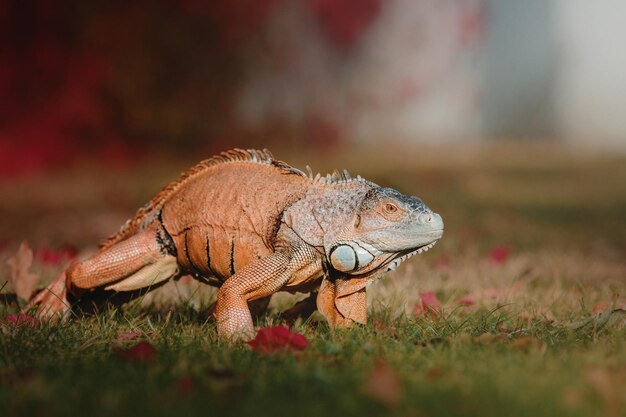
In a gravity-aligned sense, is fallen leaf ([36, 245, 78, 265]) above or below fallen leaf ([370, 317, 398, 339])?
below

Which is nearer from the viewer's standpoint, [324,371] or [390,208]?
[324,371]

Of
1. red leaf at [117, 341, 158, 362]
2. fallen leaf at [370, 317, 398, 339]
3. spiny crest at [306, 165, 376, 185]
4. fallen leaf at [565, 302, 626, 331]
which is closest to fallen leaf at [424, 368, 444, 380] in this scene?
fallen leaf at [370, 317, 398, 339]

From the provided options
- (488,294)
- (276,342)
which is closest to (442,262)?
(488,294)

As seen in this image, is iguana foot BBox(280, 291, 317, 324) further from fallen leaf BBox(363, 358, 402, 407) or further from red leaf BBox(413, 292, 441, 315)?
fallen leaf BBox(363, 358, 402, 407)

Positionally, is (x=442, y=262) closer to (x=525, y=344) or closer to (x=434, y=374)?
(x=525, y=344)

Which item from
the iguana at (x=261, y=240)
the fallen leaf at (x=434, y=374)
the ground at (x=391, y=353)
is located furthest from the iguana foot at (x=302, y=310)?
the fallen leaf at (x=434, y=374)

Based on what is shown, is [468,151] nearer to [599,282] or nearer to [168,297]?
[599,282]

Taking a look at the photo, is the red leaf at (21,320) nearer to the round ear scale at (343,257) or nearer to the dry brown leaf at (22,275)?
the dry brown leaf at (22,275)

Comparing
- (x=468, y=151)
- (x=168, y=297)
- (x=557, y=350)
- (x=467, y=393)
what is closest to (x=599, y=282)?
(x=557, y=350)
